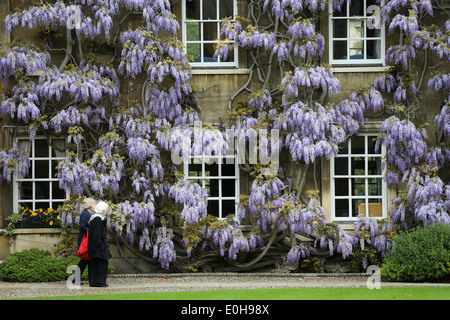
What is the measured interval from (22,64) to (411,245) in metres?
8.22

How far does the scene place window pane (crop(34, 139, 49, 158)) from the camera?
15211 mm

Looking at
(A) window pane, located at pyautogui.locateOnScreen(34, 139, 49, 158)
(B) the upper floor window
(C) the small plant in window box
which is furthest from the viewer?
(B) the upper floor window

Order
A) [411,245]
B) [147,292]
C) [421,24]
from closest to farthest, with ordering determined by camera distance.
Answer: [147,292]
[411,245]
[421,24]

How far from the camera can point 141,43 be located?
14.7 meters

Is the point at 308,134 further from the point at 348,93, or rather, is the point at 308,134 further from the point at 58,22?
the point at 58,22

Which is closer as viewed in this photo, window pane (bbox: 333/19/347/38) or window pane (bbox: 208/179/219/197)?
window pane (bbox: 208/179/219/197)

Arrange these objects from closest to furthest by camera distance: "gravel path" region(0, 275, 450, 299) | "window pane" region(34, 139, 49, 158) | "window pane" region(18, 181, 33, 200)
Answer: "gravel path" region(0, 275, 450, 299), "window pane" region(18, 181, 33, 200), "window pane" region(34, 139, 49, 158)

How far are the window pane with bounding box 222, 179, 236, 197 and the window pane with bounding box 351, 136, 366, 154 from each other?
2634mm

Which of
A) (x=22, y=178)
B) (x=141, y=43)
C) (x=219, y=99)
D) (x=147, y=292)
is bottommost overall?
(x=147, y=292)

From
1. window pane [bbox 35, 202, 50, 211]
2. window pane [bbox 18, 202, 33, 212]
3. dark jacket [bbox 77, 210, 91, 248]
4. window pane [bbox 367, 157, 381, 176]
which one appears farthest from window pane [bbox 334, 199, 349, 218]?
window pane [bbox 18, 202, 33, 212]

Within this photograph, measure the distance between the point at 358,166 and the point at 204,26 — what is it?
4411mm

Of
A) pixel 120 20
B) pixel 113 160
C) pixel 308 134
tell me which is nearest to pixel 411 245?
pixel 308 134

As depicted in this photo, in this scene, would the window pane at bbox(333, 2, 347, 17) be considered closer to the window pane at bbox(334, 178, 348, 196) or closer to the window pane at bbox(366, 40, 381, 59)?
the window pane at bbox(366, 40, 381, 59)

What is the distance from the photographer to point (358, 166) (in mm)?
15336
